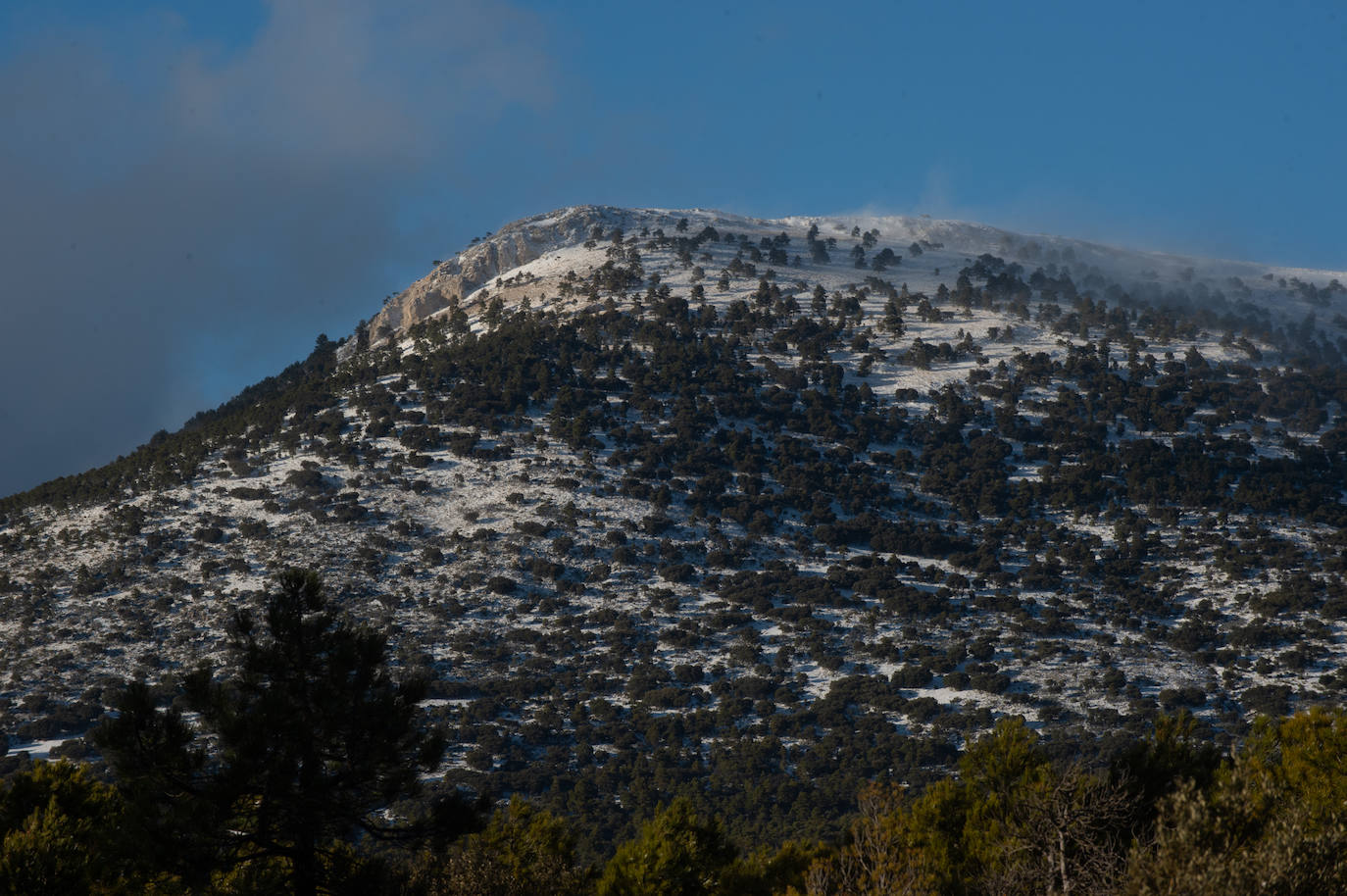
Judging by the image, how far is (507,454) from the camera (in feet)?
298

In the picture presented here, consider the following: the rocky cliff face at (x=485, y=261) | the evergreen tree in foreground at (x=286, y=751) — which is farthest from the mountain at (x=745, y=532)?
the evergreen tree in foreground at (x=286, y=751)

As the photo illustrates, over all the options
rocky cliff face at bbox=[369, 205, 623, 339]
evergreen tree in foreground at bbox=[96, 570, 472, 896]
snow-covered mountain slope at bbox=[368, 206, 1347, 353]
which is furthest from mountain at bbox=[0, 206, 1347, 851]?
evergreen tree in foreground at bbox=[96, 570, 472, 896]

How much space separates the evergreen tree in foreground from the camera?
16859mm

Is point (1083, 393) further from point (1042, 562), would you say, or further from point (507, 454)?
point (507, 454)

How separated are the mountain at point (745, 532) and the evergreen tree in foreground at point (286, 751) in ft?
132

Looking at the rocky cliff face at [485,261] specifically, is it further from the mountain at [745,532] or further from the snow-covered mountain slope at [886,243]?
the mountain at [745,532]

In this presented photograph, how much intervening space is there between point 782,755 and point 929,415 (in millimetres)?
→ 46916

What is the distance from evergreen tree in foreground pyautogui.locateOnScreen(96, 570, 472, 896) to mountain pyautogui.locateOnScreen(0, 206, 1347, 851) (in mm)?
40232

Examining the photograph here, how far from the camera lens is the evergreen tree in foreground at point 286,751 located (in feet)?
55.3

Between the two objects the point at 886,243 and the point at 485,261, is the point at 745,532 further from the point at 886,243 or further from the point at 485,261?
the point at 886,243

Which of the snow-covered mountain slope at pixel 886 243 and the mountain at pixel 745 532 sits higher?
the snow-covered mountain slope at pixel 886 243

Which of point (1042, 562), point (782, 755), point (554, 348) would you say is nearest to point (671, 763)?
point (782, 755)

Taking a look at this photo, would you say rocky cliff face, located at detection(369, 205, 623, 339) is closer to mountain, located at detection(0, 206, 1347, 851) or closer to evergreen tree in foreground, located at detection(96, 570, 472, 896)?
mountain, located at detection(0, 206, 1347, 851)

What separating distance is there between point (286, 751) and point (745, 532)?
69379mm
